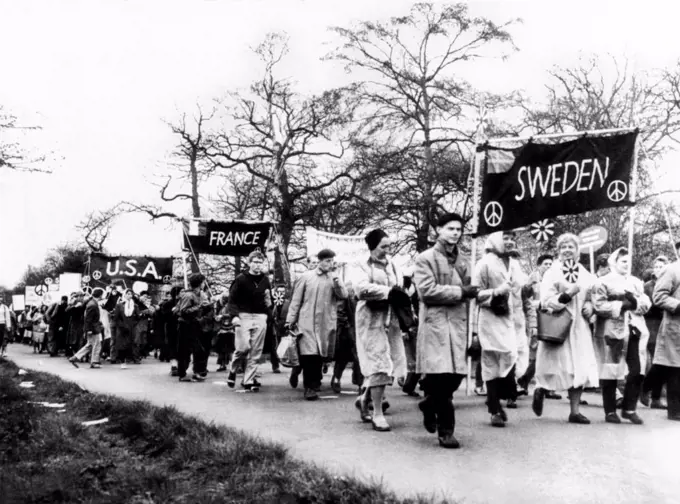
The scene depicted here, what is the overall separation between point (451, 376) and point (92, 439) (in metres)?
2.94

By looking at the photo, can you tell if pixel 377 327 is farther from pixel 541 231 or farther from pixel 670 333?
pixel 541 231

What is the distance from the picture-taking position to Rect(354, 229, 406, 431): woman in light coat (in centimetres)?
783

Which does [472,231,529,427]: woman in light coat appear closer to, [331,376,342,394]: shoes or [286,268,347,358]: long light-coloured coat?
[286,268,347,358]: long light-coloured coat

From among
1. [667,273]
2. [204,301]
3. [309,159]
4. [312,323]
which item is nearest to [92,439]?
[312,323]

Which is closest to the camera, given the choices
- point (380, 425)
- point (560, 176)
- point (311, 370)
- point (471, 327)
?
point (380, 425)

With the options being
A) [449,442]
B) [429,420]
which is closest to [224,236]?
[429,420]

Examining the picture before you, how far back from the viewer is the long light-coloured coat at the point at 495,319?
26.3ft

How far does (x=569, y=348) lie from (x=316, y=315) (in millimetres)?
3616

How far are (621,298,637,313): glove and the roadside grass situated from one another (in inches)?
155

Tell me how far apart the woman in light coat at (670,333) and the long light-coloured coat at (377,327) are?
2.57m

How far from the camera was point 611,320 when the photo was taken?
8766 mm

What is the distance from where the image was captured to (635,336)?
9164 millimetres

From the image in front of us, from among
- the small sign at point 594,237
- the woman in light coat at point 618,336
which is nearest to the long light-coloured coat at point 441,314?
the woman in light coat at point 618,336

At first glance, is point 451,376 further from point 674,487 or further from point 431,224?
point 431,224
